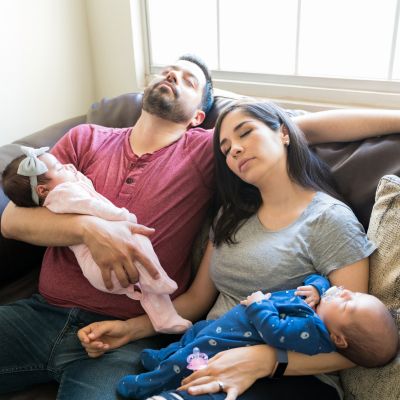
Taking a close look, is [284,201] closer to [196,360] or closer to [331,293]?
[331,293]

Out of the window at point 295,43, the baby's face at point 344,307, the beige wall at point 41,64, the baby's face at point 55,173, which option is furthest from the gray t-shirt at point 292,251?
the beige wall at point 41,64

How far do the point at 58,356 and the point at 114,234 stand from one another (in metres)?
0.40

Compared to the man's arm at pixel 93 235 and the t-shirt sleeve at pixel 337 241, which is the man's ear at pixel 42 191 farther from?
the t-shirt sleeve at pixel 337 241

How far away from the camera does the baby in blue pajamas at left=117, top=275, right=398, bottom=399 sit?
1.05 metres

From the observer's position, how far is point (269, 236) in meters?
1.33

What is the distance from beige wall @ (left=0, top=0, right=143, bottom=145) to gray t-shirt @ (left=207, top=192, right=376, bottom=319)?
1.57 metres

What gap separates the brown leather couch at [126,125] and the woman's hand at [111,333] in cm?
20

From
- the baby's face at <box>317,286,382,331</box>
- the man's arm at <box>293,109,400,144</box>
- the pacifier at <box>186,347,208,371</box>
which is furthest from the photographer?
the man's arm at <box>293,109,400,144</box>

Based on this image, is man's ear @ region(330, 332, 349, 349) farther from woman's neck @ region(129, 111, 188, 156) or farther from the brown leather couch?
woman's neck @ region(129, 111, 188, 156)

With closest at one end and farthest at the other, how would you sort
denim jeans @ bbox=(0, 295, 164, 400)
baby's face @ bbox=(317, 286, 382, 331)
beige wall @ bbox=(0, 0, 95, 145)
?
1. baby's face @ bbox=(317, 286, 382, 331)
2. denim jeans @ bbox=(0, 295, 164, 400)
3. beige wall @ bbox=(0, 0, 95, 145)

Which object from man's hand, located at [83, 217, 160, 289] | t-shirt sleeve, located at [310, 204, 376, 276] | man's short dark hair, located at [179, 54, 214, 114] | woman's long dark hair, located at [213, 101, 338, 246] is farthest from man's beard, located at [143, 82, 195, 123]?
t-shirt sleeve, located at [310, 204, 376, 276]

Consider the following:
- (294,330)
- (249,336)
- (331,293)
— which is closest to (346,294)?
(331,293)

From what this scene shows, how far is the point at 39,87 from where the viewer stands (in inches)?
97.3

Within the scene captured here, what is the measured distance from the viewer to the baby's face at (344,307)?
1.05 metres
